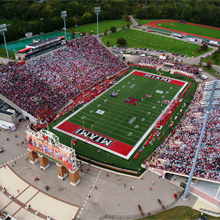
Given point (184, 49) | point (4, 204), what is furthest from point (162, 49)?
point (4, 204)

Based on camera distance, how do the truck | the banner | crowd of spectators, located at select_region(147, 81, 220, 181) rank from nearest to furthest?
the banner < crowd of spectators, located at select_region(147, 81, 220, 181) < the truck

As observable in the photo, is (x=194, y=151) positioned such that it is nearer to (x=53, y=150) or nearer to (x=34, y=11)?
(x=53, y=150)

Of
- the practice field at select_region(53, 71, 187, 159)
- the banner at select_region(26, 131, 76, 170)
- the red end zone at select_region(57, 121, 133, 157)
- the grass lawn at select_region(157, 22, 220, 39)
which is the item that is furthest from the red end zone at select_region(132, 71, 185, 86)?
the grass lawn at select_region(157, 22, 220, 39)

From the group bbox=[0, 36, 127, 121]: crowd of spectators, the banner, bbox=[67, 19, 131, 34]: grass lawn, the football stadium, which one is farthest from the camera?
bbox=[67, 19, 131, 34]: grass lawn

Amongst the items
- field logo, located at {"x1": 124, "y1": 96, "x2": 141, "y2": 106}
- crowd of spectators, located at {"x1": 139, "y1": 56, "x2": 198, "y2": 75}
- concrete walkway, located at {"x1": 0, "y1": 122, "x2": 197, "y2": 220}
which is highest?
crowd of spectators, located at {"x1": 139, "y1": 56, "x2": 198, "y2": 75}

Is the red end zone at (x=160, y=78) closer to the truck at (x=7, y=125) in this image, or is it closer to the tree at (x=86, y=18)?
the truck at (x=7, y=125)

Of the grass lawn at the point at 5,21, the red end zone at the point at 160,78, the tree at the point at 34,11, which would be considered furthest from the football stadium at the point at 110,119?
the grass lawn at the point at 5,21

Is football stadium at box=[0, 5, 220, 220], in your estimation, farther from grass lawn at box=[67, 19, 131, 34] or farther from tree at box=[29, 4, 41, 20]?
tree at box=[29, 4, 41, 20]
